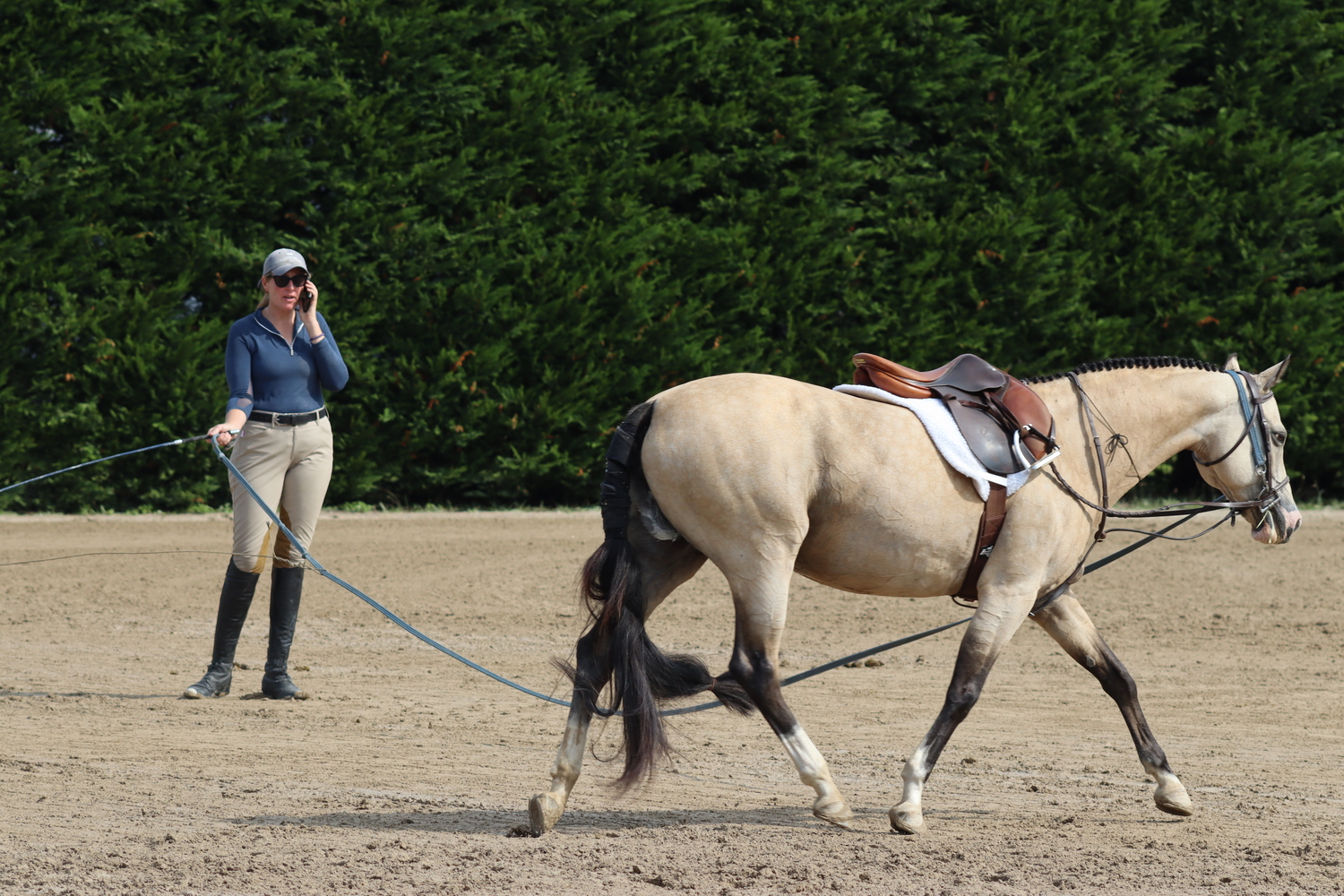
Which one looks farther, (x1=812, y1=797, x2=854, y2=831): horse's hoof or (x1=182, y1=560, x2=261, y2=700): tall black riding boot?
(x1=182, y1=560, x2=261, y2=700): tall black riding boot

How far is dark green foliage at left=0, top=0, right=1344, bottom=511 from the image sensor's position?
425 inches

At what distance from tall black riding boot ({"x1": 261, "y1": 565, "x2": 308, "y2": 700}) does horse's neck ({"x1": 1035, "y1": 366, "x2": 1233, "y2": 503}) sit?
12.2 ft

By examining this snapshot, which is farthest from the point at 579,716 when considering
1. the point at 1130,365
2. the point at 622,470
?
the point at 1130,365

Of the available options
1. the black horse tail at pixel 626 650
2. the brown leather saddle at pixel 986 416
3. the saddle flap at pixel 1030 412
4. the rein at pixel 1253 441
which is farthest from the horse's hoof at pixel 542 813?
the rein at pixel 1253 441

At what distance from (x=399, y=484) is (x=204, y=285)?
2.26 metres

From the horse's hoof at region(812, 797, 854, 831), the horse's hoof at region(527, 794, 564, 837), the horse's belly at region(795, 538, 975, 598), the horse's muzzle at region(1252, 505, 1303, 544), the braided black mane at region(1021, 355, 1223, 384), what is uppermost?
the braided black mane at region(1021, 355, 1223, 384)

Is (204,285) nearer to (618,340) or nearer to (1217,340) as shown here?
(618,340)

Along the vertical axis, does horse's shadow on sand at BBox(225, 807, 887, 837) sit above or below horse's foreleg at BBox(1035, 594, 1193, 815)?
below

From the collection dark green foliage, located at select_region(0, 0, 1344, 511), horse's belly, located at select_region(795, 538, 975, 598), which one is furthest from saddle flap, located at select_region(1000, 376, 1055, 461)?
dark green foliage, located at select_region(0, 0, 1344, 511)

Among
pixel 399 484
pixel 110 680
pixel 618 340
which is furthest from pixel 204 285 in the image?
pixel 110 680

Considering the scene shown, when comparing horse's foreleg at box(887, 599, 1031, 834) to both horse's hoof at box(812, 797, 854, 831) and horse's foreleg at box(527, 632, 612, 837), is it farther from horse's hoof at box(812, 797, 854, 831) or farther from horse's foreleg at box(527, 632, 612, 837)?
horse's foreleg at box(527, 632, 612, 837)

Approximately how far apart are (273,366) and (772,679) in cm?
315

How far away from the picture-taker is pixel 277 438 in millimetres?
6555

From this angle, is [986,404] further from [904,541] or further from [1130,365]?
[1130,365]
